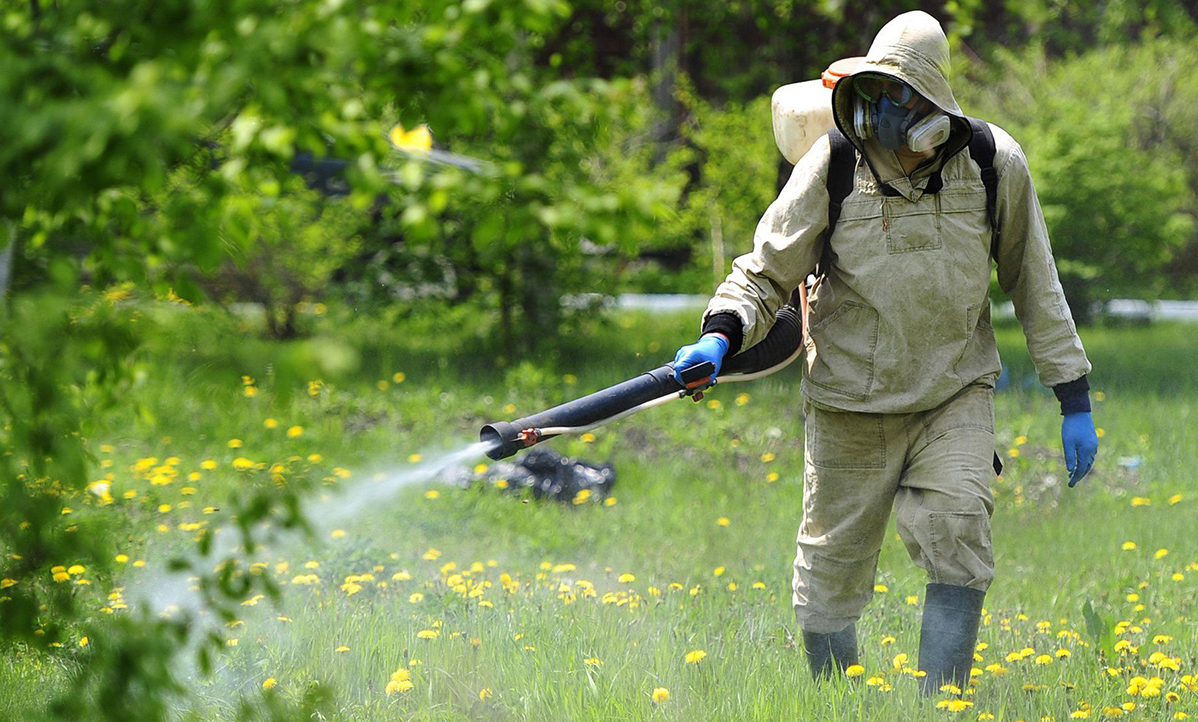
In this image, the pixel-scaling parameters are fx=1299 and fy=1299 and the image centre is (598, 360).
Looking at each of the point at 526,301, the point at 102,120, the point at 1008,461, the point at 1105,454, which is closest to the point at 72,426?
the point at 102,120

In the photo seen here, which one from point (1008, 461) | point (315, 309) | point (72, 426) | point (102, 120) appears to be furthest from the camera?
point (315, 309)

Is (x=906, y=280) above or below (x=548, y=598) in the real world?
above

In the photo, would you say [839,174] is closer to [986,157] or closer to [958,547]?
[986,157]

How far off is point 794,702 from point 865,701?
0.18m

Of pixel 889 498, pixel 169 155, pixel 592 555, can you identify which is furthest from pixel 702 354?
pixel 592 555

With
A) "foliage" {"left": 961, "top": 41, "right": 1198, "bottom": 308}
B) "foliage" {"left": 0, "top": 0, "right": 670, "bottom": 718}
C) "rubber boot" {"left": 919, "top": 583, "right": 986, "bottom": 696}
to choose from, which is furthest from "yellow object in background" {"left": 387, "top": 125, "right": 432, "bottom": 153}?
"foliage" {"left": 961, "top": 41, "right": 1198, "bottom": 308}

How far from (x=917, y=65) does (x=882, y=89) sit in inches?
4.3

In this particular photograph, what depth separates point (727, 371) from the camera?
11.2ft

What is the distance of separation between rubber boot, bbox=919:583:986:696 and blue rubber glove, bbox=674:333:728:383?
810mm

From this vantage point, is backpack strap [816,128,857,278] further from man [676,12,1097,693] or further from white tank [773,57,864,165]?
white tank [773,57,864,165]

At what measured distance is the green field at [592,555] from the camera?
3236 millimetres

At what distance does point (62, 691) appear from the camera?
10.1 ft

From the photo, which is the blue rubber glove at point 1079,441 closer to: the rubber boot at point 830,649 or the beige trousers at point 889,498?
the beige trousers at point 889,498

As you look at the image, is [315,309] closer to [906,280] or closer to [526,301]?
[526,301]
